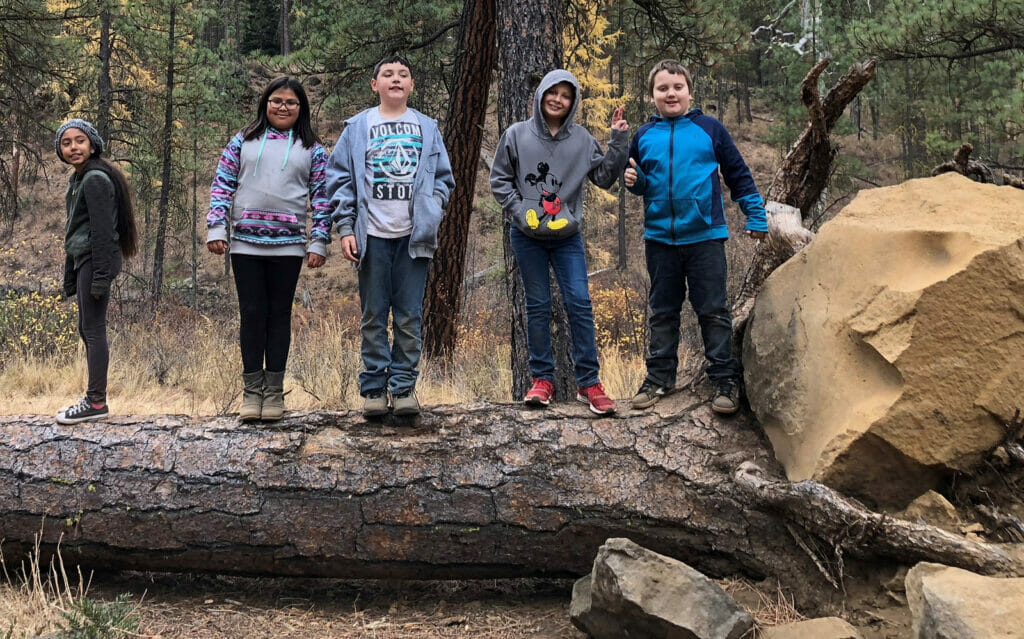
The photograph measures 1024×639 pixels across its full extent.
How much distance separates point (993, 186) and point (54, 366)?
8.42 m

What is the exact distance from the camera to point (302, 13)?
25031 millimetres

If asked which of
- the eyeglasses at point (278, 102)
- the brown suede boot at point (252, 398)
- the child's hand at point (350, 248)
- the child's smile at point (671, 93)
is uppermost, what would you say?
the child's smile at point (671, 93)

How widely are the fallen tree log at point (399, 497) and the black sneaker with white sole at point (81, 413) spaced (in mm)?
169

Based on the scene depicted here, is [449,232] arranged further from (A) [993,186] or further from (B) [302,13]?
(B) [302,13]

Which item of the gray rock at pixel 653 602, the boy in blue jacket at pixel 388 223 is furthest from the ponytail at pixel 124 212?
the gray rock at pixel 653 602

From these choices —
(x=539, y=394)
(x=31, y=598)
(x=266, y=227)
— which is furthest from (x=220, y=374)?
(x=539, y=394)

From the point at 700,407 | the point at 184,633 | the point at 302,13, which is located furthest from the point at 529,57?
the point at 302,13

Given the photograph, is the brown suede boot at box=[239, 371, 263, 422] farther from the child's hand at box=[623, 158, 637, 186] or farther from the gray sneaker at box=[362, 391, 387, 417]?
the child's hand at box=[623, 158, 637, 186]

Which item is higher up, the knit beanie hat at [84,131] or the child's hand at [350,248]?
the knit beanie hat at [84,131]

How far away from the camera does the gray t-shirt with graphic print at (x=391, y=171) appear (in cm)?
369

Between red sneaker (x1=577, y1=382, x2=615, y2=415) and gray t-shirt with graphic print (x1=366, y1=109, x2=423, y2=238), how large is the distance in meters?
1.21

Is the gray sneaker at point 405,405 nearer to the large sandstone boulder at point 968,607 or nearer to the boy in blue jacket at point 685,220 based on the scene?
the boy in blue jacket at point 685,220

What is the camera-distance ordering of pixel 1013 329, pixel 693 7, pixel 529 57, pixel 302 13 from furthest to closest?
1. pixel 302 13
2. pixel 693 7
3. pixel 529 57
4. pixel 1013 329

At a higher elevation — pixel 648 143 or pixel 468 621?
pixel 648 143
